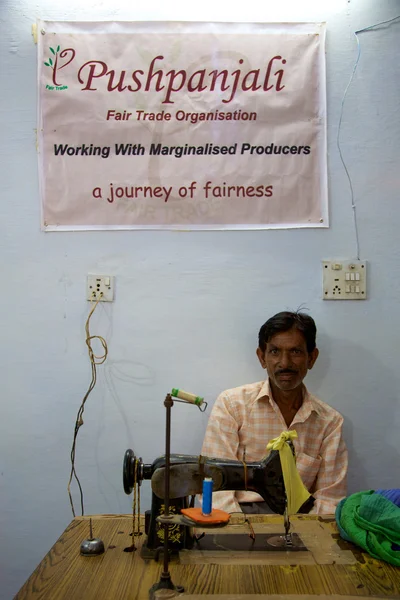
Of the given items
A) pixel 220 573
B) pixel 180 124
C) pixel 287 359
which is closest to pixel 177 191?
pixel 180 124

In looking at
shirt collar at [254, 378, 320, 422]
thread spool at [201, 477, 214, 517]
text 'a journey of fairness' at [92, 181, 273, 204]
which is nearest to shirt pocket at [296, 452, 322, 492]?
shirt collar at [254, 378, 320, 422]

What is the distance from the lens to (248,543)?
156 centimetres

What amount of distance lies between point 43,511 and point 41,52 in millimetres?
1947

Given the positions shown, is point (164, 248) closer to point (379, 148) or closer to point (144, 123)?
point (144, 123)

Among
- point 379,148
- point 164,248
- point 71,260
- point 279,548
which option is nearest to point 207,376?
Answer: point 164,248

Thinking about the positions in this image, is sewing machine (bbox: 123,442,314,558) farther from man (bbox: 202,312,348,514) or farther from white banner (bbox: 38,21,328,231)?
white banner (bbox: 38,21,328,231)

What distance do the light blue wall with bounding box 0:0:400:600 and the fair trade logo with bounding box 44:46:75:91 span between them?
0.09 meters

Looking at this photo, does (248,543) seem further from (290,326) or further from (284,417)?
(290,326)

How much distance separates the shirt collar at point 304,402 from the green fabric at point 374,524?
→ 73 centimetres

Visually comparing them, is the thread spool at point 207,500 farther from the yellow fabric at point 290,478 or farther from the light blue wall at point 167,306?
the light blue wall at point 167,306

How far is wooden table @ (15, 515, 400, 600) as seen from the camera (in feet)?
4.22

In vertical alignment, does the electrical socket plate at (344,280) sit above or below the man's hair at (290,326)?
above

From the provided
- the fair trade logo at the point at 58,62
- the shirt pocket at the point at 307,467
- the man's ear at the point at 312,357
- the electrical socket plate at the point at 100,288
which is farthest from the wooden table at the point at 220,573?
the fair trade logo at the point at 58,62

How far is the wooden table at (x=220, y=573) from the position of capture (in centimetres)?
129
